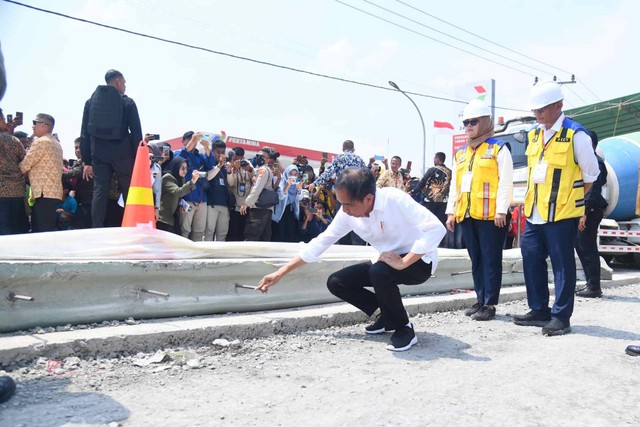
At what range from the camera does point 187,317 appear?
385 cm

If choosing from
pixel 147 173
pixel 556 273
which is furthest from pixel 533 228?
pixel 147 173

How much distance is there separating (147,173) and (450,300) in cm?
312

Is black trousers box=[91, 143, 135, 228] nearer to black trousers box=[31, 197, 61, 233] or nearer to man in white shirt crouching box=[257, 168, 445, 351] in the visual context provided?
black trousers box=[31, 197, 61, 233]

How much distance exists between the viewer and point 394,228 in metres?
3.70

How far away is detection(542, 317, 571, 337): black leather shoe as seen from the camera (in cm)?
411

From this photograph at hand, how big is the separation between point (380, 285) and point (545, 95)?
6.98 ft

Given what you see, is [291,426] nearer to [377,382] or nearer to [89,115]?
[377,382]

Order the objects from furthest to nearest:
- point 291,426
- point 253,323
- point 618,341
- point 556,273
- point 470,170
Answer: point 470,170 → point 556,273 → point 618,341 → point 253,323 → point 291,426

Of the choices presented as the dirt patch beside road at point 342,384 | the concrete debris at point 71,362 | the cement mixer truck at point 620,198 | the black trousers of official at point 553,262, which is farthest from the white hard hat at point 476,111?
the cement mixer truck at point 620,198

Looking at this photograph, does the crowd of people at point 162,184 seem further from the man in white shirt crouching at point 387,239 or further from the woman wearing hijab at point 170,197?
the man in white shirt crouching at point 387,239

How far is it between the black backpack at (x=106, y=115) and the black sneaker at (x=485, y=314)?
3.82 m

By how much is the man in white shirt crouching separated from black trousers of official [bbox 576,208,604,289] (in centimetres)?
369

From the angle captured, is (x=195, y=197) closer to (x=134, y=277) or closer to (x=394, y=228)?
(x=134, y=277)

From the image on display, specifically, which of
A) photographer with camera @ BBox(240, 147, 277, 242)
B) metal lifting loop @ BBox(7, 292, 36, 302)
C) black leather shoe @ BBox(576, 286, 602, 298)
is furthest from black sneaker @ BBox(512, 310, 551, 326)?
photographer with camera @ BBox(240, 147, 277, 242)
